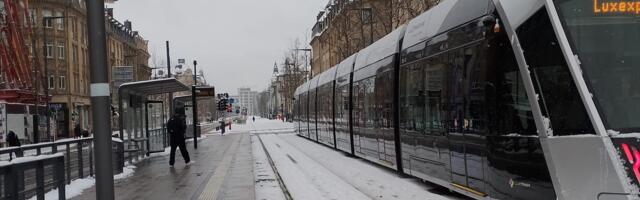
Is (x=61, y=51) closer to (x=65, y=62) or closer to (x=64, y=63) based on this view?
(x=65, y=62)

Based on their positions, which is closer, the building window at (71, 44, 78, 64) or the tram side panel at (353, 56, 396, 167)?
the tram side panel at (353, 56, 396, 167)

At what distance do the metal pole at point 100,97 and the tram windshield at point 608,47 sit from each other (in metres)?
3.88

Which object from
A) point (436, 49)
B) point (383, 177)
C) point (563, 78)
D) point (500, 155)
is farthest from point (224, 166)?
point (563, 78)

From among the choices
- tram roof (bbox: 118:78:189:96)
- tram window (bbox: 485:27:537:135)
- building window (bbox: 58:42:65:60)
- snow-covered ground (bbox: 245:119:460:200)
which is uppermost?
building window (bbox: 58:42:65:60)

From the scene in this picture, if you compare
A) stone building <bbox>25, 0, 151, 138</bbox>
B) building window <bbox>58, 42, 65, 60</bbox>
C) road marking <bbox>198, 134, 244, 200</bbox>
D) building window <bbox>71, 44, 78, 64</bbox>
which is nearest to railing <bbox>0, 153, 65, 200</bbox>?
road marking <bbox>198, 134, 244, 200</bbox>

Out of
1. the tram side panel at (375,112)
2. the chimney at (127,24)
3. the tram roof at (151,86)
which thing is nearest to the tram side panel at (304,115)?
the tram roof at (151,86)

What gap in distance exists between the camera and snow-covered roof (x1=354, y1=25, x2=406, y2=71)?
42.3ft

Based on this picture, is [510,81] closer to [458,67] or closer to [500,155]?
[500,155]

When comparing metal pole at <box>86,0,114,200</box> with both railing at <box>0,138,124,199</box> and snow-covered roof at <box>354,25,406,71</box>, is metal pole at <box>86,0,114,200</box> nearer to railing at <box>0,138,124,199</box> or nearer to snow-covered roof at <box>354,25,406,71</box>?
railing at <box>0,138,124,199</box>

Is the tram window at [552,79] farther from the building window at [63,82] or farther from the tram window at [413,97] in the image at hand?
the building window at [63,82]

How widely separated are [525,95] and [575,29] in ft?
2.76

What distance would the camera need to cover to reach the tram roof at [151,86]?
58.9 ft

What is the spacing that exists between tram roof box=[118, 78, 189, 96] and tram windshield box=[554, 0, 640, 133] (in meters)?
13.8

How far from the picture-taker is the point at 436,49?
31.8 ft
